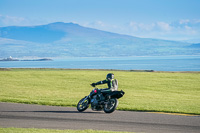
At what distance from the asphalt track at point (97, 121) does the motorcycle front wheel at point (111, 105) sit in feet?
0.76

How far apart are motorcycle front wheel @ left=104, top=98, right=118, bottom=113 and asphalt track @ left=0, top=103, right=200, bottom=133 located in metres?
→ 0.23

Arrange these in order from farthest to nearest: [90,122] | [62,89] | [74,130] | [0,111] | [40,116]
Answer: [62,89], [0,111], [40,116], [90,122], [74,130]

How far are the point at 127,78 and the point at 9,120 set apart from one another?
27.8 meters

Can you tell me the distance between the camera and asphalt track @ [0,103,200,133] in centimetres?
1271

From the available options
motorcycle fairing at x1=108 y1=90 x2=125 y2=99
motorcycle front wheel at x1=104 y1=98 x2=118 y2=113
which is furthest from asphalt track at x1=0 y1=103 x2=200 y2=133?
motorcycle fairing at x1=108 y1=90 x2=125 y2=99

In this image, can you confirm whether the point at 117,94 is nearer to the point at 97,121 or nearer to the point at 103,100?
the point at 103,100

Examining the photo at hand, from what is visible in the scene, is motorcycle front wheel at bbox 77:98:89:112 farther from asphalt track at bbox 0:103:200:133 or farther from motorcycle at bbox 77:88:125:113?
asphalt track at bbox 0:103:200:133

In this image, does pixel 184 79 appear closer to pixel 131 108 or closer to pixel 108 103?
pixel 131 108

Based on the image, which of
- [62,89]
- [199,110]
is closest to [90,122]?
[199,110]

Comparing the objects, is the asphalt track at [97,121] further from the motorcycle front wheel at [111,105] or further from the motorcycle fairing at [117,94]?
the motorcycle fairing at [117,94]

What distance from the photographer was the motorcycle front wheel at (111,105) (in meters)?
15.6

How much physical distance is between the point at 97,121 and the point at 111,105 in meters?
1.81

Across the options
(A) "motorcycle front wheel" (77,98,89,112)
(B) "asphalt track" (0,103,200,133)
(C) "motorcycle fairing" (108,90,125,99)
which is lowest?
(B) "asphalt track" (0,103,200,133)

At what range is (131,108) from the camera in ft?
60.6
